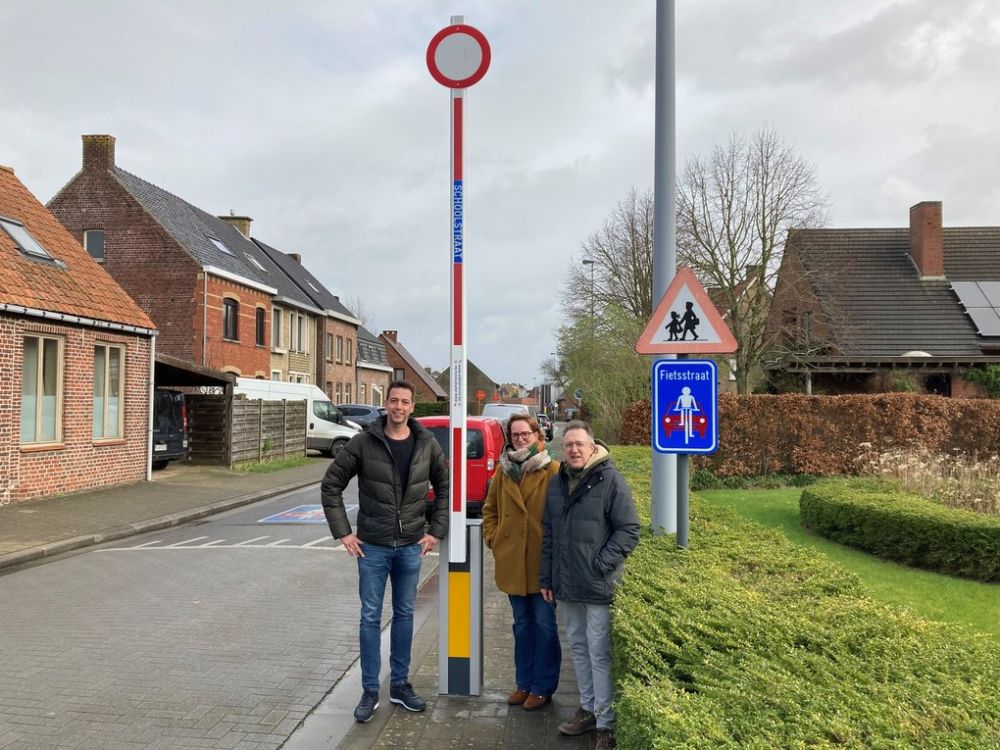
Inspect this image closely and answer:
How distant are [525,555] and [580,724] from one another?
926mm

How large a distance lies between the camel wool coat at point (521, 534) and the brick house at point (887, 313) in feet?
73.1

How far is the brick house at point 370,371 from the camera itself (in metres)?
51.9

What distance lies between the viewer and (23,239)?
14992 millimetres

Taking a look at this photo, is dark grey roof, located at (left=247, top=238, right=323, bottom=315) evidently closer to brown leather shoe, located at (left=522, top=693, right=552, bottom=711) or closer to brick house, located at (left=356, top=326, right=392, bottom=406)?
brick house, located at (left=356, top=326, right=392, bottom=406)

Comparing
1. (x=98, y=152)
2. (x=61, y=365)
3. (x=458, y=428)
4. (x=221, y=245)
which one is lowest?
(x=458, y=428)

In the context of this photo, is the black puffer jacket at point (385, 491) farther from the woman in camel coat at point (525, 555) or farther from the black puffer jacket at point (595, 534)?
the black puffer jacket at point (595, 534)

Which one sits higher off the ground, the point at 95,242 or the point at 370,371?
the point at 95,242

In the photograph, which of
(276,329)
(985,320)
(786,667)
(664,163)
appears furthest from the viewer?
(276,329)

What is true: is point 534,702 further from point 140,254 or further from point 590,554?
point 140,254

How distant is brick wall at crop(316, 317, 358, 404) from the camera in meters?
42.0

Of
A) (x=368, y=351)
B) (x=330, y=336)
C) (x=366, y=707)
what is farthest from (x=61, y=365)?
(x=368, y=351)

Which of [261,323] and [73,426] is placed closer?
[73,426]

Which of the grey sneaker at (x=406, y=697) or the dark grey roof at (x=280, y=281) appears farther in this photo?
the dark grey roof at (x=280, y=281)

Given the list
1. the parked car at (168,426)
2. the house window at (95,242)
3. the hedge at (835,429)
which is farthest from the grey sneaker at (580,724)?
the house window at (95,242)
